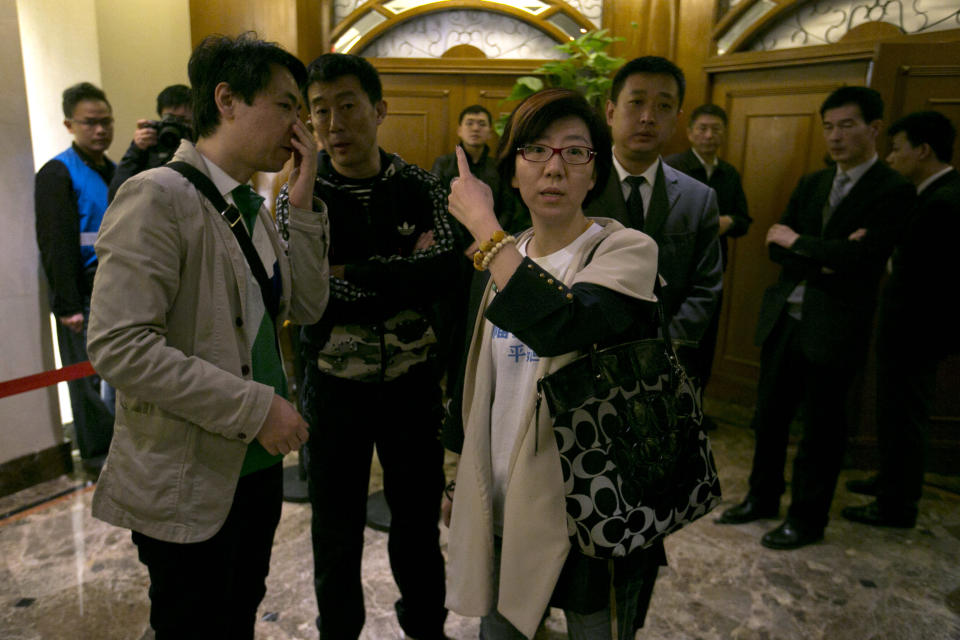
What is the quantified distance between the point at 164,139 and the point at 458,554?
1.71 meters

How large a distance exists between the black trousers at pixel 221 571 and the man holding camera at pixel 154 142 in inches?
54.5

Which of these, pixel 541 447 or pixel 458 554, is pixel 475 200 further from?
pixel 458 554

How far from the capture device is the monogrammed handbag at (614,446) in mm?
1132

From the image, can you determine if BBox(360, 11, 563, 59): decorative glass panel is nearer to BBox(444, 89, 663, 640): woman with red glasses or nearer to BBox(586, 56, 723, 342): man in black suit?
BBox(586, 56, 723, 342): man in black suit

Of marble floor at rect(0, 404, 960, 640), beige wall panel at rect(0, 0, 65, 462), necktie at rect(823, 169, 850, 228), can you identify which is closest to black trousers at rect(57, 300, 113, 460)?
beige wall panel at rect(0, 0, 65, 462)

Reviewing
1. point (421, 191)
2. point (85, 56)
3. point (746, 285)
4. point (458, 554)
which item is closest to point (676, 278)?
point (421, 191)

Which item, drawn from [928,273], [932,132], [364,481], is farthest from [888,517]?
[364,481]

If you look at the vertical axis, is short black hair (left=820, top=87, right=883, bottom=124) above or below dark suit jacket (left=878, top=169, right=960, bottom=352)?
above

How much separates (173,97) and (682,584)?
3.04m

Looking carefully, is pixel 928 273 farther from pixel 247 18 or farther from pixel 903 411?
pixel 247 18

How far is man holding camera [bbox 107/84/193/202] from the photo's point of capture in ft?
8.25

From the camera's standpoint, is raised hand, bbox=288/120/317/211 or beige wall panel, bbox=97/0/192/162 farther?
beige wall panel, bbox=97/0/192/162

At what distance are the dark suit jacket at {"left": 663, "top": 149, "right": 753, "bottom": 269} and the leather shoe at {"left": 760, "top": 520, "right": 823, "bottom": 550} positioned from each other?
5.03 feet

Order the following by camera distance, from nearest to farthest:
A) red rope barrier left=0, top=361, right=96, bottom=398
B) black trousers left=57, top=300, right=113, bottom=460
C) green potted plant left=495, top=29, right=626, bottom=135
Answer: red rope barrier left=0, top=361, right=96, bottom=398 → black trousers left=57, top=300, right=113, bottom=460 → green potted plant left=495, top=29, right=626, bottom=135
